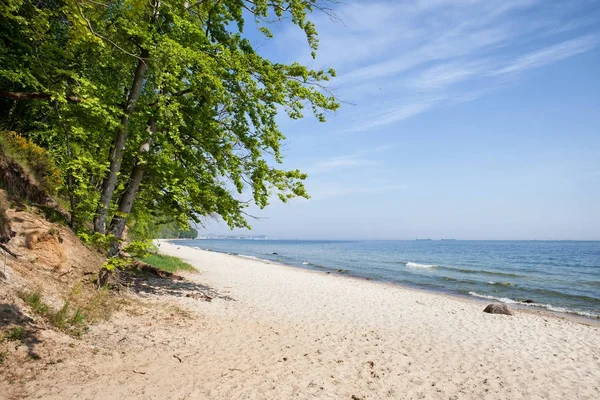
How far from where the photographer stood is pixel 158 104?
9508mm

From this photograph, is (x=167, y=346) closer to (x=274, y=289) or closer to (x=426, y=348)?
(x=426, y=348)

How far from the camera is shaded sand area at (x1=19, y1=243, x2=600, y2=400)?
214 inches

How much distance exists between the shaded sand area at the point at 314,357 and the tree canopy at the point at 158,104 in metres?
3.77

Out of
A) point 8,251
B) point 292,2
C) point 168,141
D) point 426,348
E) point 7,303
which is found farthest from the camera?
point 168,141

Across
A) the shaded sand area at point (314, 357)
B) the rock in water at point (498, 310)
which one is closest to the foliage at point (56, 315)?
the shaded sand area at point (314, 357)

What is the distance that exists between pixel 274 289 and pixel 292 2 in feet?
41.8

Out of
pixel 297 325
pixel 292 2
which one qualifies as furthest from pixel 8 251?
pixel 292 2

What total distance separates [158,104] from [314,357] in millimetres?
7895

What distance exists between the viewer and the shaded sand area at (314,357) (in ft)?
17.8

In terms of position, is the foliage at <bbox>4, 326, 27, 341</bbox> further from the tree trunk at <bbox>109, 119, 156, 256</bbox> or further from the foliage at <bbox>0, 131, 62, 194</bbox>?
the foliage at <bbox>0, 131, 62, 194</bbox>

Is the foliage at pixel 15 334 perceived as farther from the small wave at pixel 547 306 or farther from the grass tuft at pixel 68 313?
the small wave at pixel 547 306

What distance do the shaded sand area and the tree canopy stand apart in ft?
12.4

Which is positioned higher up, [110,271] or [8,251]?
[8,251]

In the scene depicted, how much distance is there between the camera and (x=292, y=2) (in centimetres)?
1052
